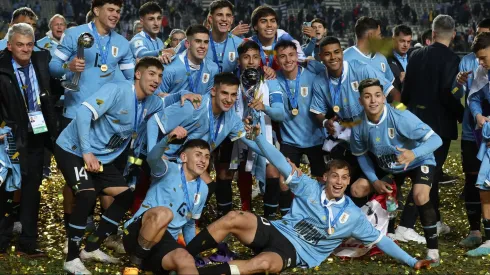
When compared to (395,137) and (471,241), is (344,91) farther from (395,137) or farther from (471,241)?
(471,241)

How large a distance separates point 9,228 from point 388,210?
332 cm

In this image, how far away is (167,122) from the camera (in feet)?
21.7

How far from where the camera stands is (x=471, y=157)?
7.38m

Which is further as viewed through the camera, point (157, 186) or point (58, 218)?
point (58, 218)

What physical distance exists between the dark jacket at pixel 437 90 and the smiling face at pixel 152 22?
2962 millimetres

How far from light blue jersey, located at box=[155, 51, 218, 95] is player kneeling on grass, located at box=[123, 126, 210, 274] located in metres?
1.25

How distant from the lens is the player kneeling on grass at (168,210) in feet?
18.2

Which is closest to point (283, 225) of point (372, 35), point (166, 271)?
point (166, 271)

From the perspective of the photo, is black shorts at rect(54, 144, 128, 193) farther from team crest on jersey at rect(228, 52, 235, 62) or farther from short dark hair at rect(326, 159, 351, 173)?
team crest on jersey at rect(228, 52, 235, 62)

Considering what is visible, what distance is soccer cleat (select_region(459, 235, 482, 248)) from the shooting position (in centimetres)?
712

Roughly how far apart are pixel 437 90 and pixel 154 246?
3.53 meters

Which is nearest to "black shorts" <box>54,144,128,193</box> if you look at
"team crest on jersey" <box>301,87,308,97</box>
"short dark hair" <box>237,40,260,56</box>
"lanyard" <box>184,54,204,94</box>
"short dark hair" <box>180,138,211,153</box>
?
"short dark hair" <box>180,138,211,153</box>

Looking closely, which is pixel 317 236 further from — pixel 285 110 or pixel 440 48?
pixel 440 48

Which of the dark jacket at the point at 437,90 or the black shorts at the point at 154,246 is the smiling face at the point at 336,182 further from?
the dark jacket at the point at 437,90
